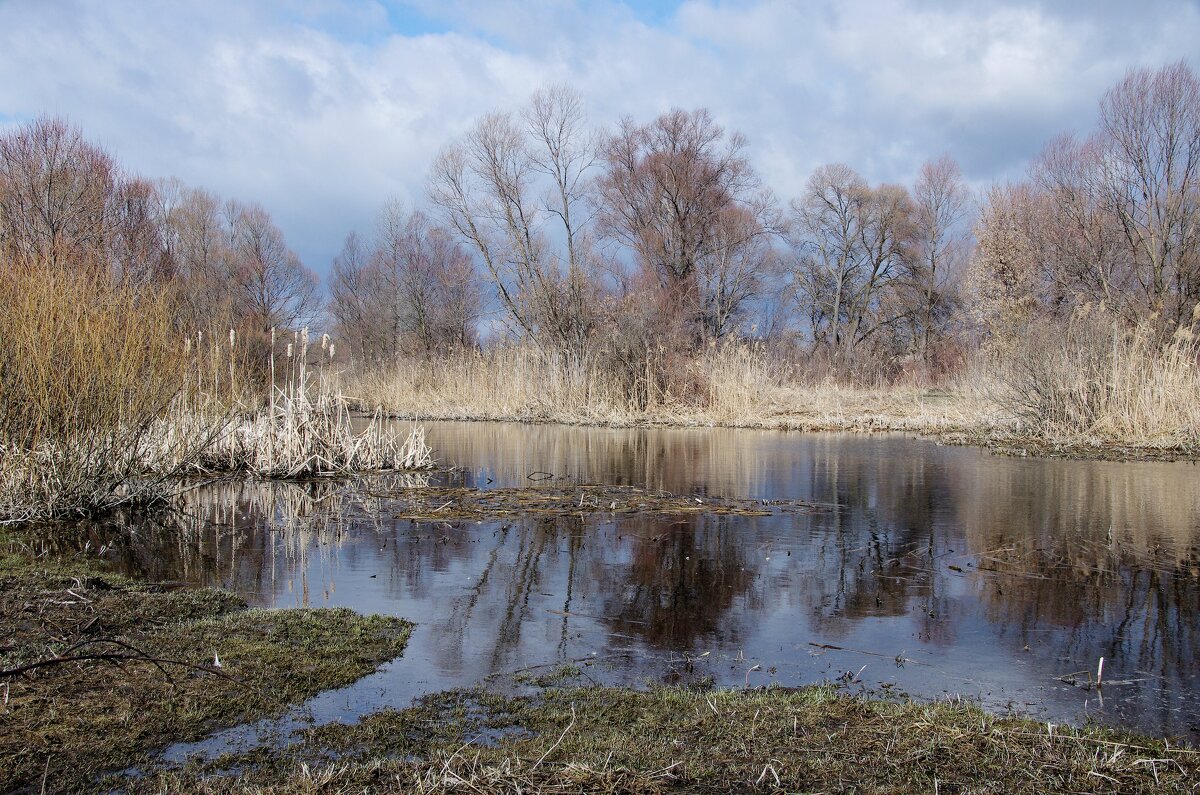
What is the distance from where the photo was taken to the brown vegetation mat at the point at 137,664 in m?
2.83

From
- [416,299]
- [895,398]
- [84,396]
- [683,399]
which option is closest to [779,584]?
[84,396]

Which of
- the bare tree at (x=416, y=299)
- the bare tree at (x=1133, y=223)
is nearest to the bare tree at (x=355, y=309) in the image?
the bare tree at (x=416, y=299)

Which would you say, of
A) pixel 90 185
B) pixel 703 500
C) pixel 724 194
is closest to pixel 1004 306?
pixel 724 194

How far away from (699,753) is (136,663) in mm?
2475

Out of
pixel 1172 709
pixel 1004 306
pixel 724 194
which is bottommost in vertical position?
pixel 1172 709

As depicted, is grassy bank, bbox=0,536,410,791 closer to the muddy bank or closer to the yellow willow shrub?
the muddy bank

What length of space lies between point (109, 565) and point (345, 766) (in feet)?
13.6

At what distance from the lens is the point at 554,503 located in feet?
28.8

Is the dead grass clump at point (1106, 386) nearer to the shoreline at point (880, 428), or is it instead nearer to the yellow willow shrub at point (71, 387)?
the shoreline at point (880, 428)

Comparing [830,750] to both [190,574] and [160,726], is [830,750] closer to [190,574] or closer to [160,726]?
[160,726]

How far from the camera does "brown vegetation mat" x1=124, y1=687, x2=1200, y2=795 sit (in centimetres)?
252

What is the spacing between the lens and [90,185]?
25.0 metres

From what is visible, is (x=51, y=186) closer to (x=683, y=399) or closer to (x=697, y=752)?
(x=683, y=399)

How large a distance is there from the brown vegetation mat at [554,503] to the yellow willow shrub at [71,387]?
2542mm
